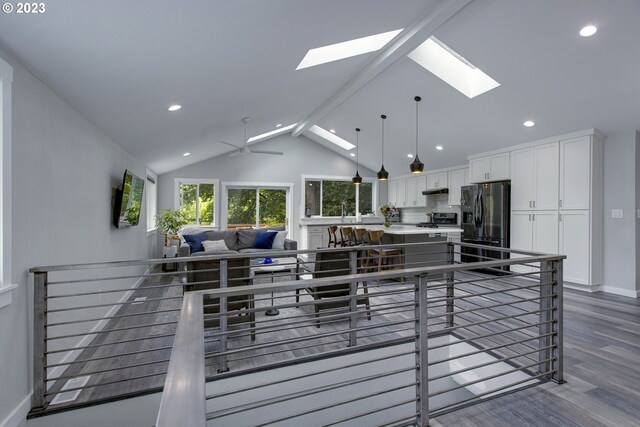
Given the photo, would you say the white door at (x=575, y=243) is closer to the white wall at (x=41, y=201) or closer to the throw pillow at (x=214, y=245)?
the throw pillow at (x=214, y=245)

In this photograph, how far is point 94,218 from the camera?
3436 millimetres

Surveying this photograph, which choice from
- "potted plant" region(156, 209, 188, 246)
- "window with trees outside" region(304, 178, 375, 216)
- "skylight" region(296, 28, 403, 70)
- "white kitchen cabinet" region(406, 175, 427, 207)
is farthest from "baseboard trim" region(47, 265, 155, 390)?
"white kitchen cabinet" region(406, 175, 427, 207)

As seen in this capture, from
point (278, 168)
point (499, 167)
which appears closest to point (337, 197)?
point (278, 168)

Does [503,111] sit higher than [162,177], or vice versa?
[503,111]

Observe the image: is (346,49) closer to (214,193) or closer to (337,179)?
(337,179)

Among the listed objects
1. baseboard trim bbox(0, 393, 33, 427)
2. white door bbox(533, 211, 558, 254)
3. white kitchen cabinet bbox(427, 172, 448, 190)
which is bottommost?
baseboard trim bbox(0, 393, 33, 427)

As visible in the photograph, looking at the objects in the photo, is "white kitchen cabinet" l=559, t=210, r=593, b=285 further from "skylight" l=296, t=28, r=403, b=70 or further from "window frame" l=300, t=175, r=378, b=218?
"window frame" l=300, t=175, r=378, b=218

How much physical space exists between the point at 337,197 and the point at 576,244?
5.72 m

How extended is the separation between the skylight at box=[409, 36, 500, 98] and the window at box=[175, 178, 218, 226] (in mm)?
5764

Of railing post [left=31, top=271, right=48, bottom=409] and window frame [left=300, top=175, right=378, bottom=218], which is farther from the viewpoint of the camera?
window frame [left=300, top=175, right=378, bottom=218]

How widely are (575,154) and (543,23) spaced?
2492 mm

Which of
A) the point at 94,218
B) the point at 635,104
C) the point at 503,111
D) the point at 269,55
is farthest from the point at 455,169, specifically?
the point at 94,218

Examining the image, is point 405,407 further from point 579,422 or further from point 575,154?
point 575,154

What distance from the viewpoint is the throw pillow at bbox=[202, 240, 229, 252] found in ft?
19.0
